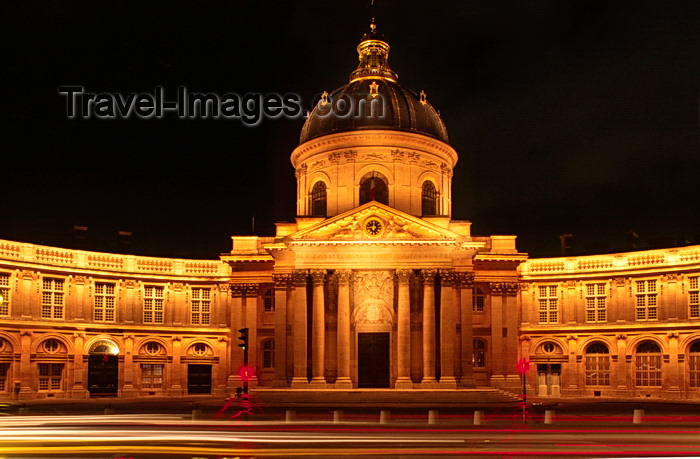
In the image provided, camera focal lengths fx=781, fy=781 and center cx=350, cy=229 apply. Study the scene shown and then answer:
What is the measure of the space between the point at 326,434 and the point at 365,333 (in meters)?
26.8

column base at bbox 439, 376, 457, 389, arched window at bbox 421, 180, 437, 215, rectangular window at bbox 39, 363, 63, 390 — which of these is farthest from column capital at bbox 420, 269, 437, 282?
rectangular window at bbox 39, 363, 63, 390

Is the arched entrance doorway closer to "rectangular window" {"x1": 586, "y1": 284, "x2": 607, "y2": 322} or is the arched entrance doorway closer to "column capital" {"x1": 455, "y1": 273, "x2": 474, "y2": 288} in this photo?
"column capital" {"x1": 455, "y1": 273, "x2": 474, "y2": 288}

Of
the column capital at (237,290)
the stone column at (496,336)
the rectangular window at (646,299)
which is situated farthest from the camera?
the rectangular window at (646,299)

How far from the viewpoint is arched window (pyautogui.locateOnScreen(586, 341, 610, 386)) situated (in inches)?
2290

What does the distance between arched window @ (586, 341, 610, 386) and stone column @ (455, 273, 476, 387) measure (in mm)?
12174

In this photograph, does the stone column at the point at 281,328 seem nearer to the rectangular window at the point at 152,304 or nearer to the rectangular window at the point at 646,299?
the rectangular window at the point at 152,304

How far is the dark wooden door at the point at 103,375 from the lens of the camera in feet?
185

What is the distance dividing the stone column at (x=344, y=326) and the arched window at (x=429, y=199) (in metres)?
10.9

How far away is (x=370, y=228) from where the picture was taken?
48.8m

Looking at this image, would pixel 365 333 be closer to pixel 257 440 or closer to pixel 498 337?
pixel 498 337

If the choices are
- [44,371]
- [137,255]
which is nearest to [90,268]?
[137,255]

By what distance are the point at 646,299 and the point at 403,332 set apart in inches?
787

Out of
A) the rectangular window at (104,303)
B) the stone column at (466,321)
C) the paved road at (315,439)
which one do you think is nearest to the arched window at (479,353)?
the stone column at (466,321)

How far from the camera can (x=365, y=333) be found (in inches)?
2003
